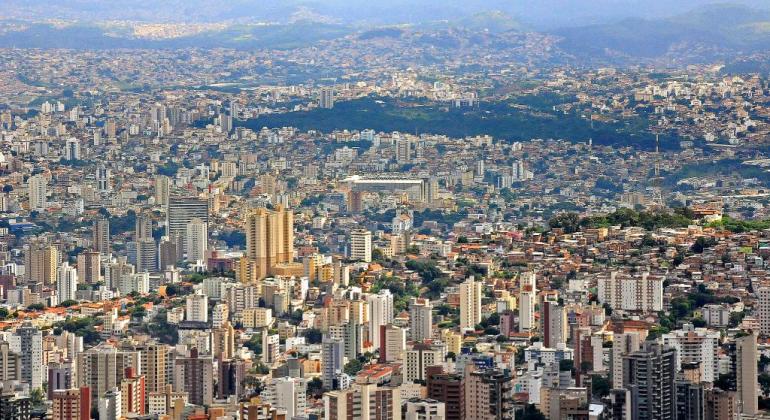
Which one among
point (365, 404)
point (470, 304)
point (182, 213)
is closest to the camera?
point (365, 404)

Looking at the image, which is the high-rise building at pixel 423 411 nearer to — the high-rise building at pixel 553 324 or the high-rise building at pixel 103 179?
the high-rise building at pixel 553 324

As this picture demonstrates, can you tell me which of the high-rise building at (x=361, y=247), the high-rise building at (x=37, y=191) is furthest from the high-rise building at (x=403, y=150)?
the high-rise building at (x=361, y=247)

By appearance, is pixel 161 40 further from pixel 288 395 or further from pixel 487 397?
pixel 487 397

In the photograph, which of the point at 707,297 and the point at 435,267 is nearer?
the point at 707,297

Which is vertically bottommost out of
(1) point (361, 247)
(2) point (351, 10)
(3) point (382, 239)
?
(2) point (351, 10)

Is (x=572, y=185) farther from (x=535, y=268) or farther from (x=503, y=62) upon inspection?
(x=503, y=62)

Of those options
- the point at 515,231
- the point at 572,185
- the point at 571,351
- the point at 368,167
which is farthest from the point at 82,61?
the point at 571,351

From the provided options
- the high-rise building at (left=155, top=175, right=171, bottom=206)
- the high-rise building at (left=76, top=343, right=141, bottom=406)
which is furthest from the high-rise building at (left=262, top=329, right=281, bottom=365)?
the high-rise building at (left=155, top=175, right=171, bottom=206)

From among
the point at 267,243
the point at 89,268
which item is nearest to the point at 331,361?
the point at 267,243
